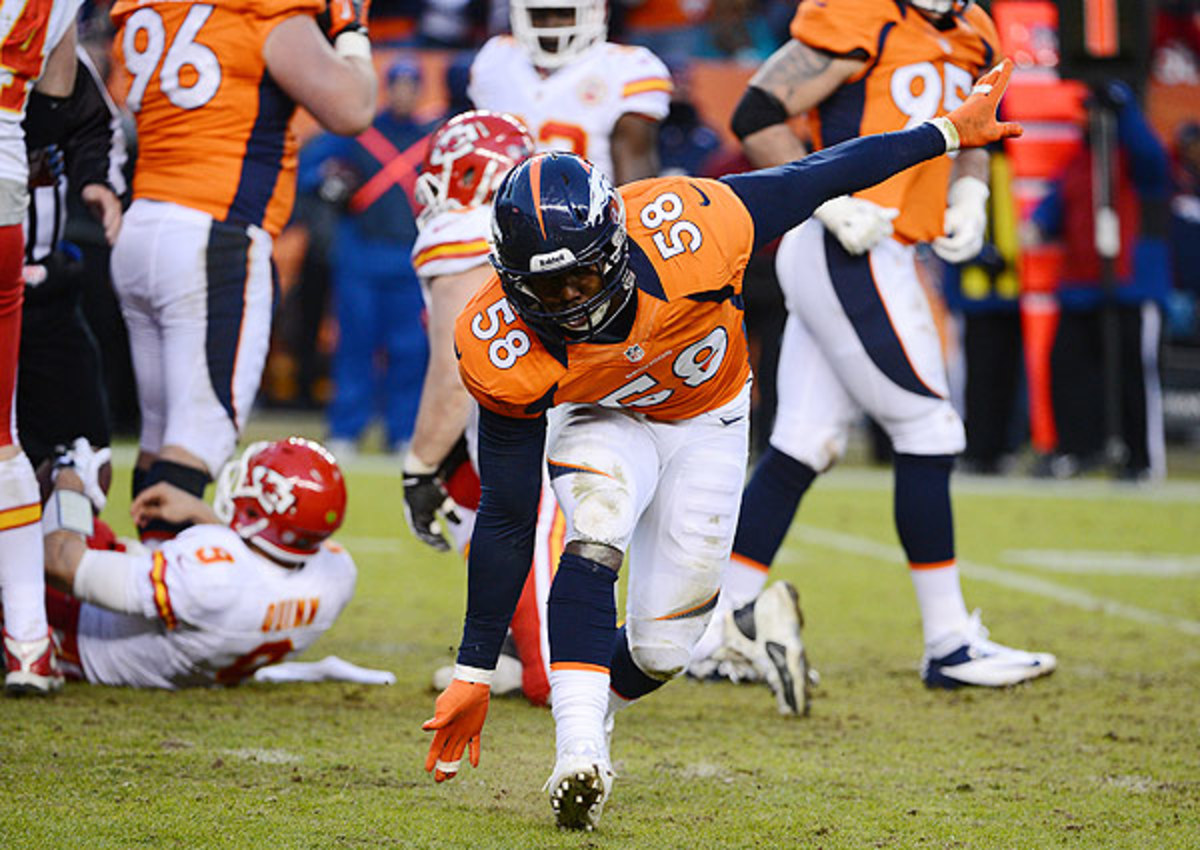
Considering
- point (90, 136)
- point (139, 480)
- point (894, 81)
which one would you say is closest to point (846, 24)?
point (894, 81)

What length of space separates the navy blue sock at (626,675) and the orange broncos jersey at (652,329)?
1.53 feet

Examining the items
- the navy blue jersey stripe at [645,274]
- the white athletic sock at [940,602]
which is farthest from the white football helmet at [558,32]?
the navy blue jersey stripe at [645,274]

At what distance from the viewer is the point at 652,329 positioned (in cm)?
334

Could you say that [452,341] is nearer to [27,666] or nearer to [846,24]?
[27,666]

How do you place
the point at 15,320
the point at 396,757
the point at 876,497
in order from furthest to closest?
the point at 876,497, the point at 15,320, the point at 396,757

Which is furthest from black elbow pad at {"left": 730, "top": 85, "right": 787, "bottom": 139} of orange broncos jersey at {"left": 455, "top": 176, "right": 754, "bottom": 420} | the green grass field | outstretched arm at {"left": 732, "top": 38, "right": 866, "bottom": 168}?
the green grass field

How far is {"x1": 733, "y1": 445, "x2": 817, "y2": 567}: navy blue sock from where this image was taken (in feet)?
15.9

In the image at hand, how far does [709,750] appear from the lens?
13.1 feet

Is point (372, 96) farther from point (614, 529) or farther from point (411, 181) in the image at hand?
point (411, 181)

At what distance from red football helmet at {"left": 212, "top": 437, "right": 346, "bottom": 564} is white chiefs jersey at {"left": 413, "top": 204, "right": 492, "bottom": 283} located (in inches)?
21.0

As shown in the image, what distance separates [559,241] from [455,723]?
86 centimetres

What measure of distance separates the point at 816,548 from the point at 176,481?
3.40 meters

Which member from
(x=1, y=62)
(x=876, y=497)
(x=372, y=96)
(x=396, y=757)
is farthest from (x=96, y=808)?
(x=876, y=497)

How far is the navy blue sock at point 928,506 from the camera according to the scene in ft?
15.7
